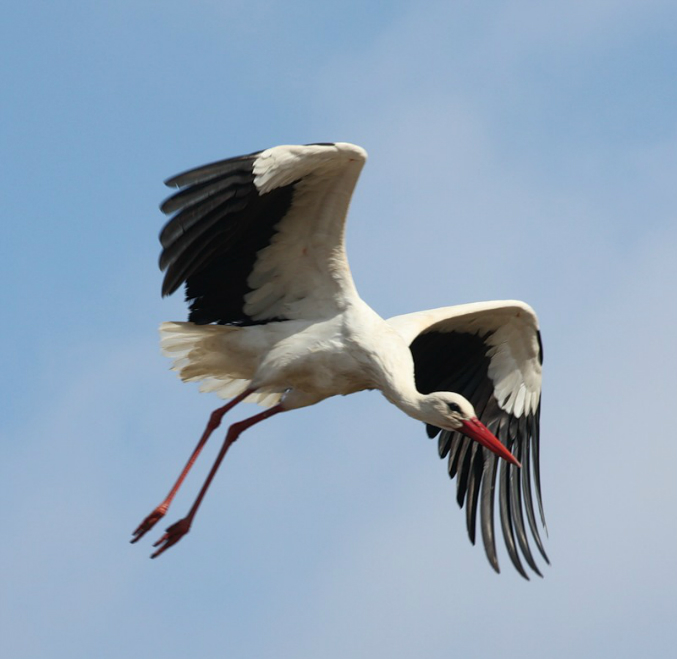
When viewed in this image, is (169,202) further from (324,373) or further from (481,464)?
(481,464)

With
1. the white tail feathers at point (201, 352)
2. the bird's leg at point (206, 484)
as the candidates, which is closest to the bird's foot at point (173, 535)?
the bird's leg at point (206, 484)

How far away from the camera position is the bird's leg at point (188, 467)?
35.4 feet

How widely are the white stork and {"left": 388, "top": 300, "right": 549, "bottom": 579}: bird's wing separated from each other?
0.01m

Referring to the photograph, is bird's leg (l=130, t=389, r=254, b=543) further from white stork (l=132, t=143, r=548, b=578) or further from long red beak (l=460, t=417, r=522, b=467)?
long red beak (l=460, t=417, r=522, b=467)

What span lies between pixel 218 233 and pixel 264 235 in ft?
1.80

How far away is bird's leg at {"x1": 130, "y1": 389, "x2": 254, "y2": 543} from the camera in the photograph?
1079cm

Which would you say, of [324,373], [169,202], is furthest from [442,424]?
[169,202]

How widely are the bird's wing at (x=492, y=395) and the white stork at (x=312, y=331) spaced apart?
0.04 ft

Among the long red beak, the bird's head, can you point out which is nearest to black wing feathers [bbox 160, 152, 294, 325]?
the bird's head

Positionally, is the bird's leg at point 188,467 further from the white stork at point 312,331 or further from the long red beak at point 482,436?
the long red beak at point 482,436

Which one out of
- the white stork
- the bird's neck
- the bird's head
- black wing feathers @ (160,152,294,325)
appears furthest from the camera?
the bird's head

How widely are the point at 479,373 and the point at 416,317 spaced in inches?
49.9

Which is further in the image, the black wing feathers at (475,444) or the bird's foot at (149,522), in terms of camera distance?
the black wing feathers at (475,444)

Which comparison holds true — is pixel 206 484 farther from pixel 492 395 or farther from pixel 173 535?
pixel 492 395
